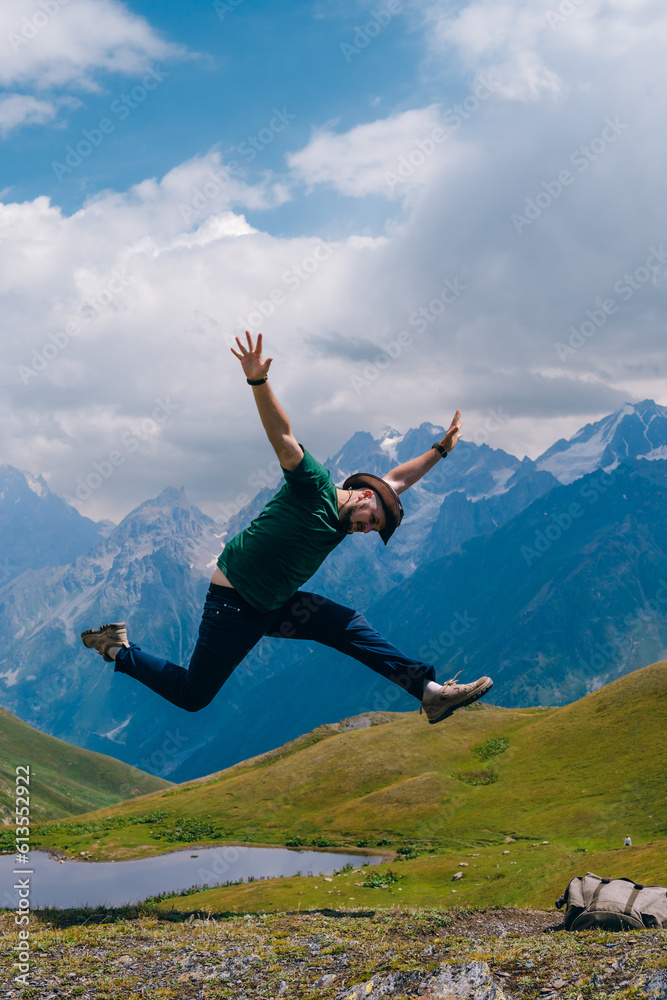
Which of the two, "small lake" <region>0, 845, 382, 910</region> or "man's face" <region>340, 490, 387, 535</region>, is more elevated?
"man's face" <region>340, 490, 387, 535</region>

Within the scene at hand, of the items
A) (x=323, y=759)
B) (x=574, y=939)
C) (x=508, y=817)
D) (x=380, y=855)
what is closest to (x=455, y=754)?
(x=323, y=759)

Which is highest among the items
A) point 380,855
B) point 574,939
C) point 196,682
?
point 196,682

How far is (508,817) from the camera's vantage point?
136 ft

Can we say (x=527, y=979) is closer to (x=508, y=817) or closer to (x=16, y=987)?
(x=16, y=987)

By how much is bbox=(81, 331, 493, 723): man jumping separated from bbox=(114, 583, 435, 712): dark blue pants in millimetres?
15

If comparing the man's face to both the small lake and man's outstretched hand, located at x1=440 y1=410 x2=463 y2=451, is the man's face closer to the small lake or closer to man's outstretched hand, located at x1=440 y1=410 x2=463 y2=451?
man's outstretched hand, located at x1=440 y1=410 x2=463 y2=451

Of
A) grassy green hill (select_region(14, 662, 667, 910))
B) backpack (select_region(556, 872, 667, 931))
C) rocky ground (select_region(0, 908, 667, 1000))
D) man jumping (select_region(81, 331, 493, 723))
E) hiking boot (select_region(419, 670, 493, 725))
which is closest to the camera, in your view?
rocky ground (select_region(0, 908, 667, 1000))

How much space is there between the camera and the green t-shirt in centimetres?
906

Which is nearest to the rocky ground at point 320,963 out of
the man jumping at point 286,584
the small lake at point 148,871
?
the man jumping at point 286,584

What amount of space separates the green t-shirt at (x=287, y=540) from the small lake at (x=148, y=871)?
63.3 feet

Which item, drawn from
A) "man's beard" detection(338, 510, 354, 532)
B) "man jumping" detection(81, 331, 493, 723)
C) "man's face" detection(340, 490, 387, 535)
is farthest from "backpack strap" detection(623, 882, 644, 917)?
"man's beard" detection(338, 510, 354, 532)

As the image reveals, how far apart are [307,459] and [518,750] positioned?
1999 inches

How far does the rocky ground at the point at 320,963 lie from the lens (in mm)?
7383

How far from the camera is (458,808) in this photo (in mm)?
44719
